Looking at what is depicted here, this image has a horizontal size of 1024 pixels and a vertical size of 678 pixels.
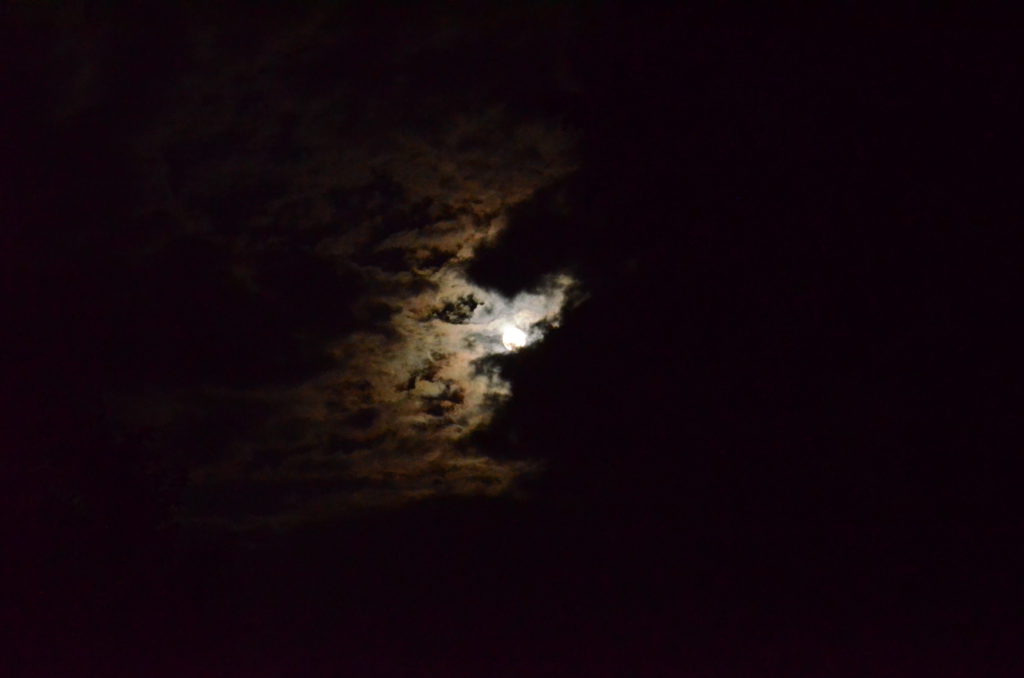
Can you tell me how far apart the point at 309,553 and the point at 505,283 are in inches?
211

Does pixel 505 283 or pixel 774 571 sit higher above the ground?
pixel 505 283

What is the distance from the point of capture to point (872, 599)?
267 inches

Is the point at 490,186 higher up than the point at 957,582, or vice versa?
the point at 490,186

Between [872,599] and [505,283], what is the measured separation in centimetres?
495

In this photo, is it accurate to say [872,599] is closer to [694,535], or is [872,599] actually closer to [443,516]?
[694,535]

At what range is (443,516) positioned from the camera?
891 cm

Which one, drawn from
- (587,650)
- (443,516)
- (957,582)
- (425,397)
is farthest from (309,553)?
(957,582)

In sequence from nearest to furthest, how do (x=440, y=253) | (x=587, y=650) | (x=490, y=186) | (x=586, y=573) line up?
(x=490, y=186) → (x=440, y=253) → (x=587, y=650) → (x=586, y=573)

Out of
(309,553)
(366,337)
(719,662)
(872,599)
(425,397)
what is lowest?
(719,662)

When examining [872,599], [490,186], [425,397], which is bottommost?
[872,599]

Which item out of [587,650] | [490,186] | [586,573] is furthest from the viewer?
[586,573]

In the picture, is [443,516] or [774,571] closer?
A: [774,571]

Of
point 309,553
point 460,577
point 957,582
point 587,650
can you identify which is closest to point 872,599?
point 957,582

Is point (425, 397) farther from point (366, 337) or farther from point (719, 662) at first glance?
point (719, 662)
